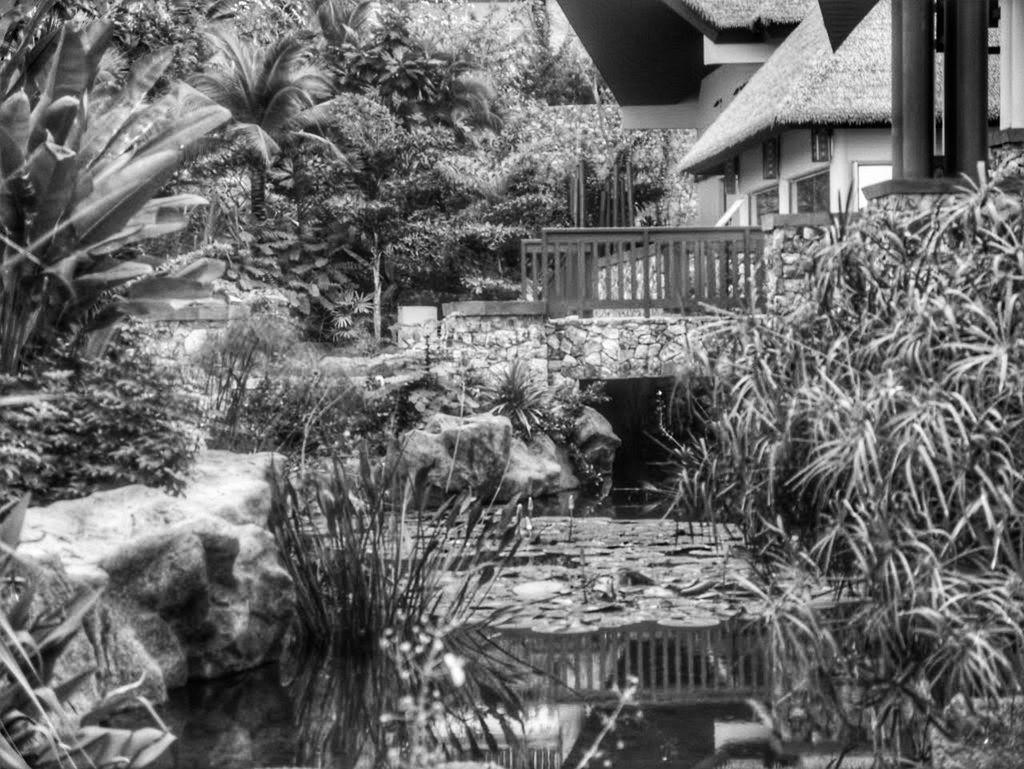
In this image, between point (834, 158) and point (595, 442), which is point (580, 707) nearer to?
point (595, 442)

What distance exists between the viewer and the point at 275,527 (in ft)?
20.3

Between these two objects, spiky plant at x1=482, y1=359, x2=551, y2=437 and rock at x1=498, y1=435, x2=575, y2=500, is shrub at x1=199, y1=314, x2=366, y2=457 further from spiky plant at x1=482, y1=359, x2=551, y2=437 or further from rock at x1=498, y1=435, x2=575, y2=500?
spiky plant at x1=482, y1=359, x2=551, y2=437

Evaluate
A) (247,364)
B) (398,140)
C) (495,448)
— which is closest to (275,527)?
(247,364)

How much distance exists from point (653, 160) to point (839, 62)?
36.3ft

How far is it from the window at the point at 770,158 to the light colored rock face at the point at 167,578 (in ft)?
40.8

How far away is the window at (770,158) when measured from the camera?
18.0 m

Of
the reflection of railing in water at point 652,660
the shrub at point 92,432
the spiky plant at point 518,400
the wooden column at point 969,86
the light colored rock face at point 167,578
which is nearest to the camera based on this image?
the light colored rock face at point 167,578

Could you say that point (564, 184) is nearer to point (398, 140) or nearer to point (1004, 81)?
point (398, 140)

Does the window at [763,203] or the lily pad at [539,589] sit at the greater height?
the window at [763,203]

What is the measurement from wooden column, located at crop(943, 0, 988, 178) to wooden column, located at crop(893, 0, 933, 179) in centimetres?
18

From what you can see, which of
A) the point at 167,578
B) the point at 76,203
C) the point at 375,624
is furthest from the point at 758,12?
the point at 167,578

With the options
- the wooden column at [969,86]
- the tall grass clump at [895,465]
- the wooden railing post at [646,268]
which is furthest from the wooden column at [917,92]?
the tall grass clump at [895,465]

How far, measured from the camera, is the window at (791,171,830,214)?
16953mm

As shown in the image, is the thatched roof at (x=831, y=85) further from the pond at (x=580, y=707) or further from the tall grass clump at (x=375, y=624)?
the tall grass clump at (x=375, y=624)
